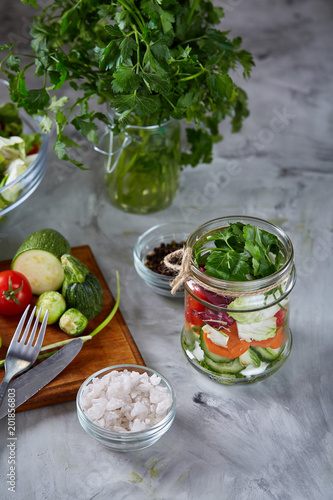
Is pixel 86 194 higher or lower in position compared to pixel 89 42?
lower

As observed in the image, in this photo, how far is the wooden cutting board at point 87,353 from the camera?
1.37 m

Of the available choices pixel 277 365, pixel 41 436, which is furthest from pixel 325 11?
pixel 41 436

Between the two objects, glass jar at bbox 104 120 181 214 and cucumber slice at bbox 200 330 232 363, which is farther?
glass jar at bbox 104 120 181 214

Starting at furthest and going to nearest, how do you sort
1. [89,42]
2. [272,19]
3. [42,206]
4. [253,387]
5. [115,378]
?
[272,19]
[42,206]
[89,42]
[253,387]
[115,378]

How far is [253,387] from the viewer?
144 cm

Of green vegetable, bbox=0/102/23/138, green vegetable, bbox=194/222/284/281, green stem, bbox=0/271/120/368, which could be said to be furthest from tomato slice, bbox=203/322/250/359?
green vegetable, bbox=0/102/23/138

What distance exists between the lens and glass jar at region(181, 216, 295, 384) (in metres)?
1.31

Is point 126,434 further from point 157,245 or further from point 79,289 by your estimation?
point 157,245

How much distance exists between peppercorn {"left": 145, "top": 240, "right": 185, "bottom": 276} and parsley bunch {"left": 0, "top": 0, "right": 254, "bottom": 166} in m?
0.35

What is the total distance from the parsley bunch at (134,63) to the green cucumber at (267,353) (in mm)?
631

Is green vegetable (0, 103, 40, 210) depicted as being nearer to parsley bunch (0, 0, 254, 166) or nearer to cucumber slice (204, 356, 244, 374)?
parsley bunch (0, 0, 254, 166)

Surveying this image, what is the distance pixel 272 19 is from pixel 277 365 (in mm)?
1535

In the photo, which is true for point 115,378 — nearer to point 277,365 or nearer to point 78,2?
point 277,365

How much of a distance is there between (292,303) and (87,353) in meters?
0.59
